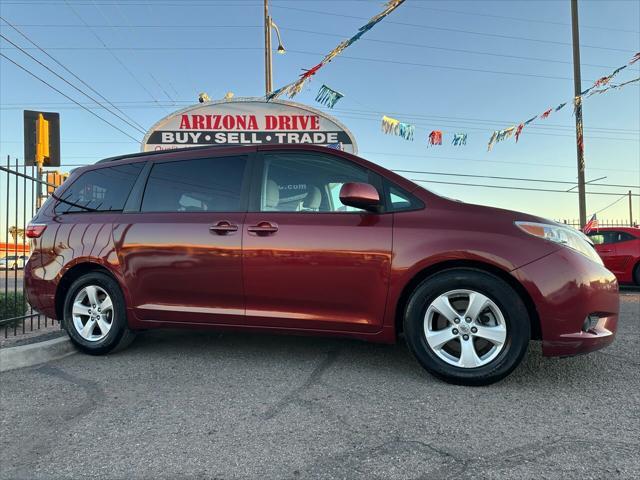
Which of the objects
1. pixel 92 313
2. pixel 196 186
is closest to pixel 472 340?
pixel 196 186

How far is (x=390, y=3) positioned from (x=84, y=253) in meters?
6.09

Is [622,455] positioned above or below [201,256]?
below

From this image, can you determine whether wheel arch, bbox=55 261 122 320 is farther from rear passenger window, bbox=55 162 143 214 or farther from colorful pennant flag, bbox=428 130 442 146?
colorful pennant flag, bbox=428 130 442 146

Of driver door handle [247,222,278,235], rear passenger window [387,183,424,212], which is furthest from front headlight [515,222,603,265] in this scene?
driver door handle [247,222,278,235]

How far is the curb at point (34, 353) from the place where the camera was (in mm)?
3707

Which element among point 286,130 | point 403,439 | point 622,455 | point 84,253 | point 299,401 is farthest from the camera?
point 286,130

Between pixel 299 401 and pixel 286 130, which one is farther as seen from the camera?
pixel 286 130

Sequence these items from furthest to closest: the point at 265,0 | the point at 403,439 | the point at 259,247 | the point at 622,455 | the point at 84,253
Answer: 1. the point at 265,0
2. the point at 84,253
3. the point at 259,247
4. the point at 403,439
5. the point at 622,455

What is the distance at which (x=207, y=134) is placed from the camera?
9.47 m

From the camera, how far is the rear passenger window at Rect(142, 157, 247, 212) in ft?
12.0

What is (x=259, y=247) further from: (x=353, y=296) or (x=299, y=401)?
(x=299, y=401)

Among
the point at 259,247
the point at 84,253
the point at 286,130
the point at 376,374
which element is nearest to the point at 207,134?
the point at 286,130

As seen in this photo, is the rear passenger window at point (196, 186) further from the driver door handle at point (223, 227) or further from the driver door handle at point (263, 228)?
the driver door handle at point (263, 228)

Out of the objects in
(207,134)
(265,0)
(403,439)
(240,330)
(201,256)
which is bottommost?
(403,439)
